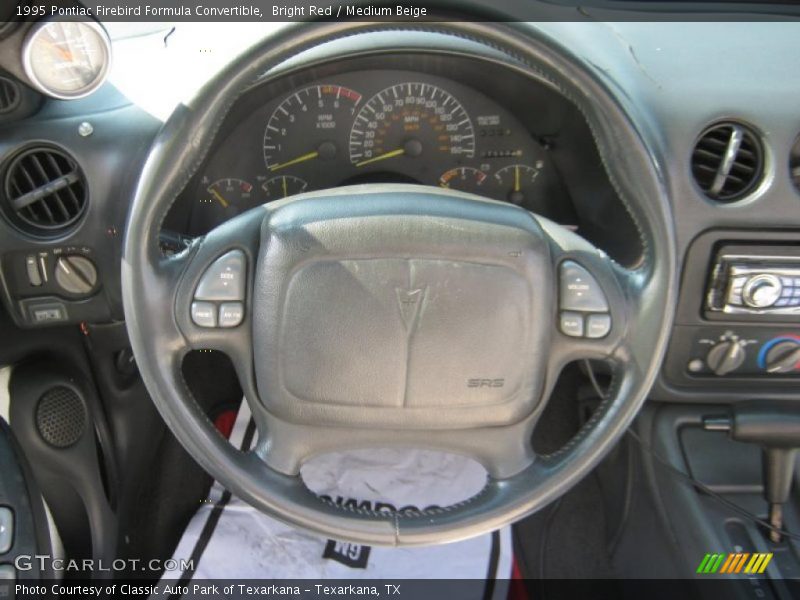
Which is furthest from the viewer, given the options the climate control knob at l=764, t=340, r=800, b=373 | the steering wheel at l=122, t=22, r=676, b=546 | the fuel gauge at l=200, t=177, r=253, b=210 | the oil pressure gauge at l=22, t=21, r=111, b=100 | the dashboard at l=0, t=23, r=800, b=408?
the fuel gauge at l=200, t=177, r=253, b=210

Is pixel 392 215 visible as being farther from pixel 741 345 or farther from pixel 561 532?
pixel 561 532

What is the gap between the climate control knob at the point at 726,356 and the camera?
1.40 meters

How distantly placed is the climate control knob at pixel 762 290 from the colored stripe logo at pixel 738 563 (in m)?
0.47

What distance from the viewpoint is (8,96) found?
125cm

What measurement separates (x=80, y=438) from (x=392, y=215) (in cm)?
93

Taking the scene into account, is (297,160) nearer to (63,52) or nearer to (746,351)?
(63,52)

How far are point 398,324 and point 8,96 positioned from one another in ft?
2.58

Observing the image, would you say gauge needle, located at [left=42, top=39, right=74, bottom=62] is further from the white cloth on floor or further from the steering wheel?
the white cloth on floor

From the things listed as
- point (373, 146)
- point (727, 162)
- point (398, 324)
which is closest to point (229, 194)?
point (373, 146)

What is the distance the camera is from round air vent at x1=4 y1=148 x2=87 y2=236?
128cm

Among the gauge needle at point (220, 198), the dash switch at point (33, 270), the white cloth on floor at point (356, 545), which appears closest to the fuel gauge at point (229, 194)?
the gauge needle at point (220, 198)

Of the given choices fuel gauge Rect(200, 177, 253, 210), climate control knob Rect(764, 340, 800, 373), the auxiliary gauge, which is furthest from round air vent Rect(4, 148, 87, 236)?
climate control knob Rect(764, 340, 800, 373)

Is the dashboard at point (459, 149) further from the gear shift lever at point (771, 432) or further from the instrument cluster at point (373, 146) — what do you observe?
the gear shift lever at point (771, 432)

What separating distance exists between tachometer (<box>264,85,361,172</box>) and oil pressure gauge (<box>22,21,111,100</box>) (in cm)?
34
